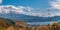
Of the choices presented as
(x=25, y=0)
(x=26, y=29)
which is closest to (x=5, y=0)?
(x=25, y=0)

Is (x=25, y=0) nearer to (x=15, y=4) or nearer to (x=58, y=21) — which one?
(x=15, y=4)

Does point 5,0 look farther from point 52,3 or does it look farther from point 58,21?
point 58,21

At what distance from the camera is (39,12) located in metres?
4.59

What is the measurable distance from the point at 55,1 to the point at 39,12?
0.58 meters

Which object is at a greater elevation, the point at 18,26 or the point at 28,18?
the point at 28,18

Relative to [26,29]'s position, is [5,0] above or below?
above

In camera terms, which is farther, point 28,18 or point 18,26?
point 28,18

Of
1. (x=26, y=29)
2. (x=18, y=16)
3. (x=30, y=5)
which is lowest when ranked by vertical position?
(x=26, y=29)

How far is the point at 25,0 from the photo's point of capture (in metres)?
4.58

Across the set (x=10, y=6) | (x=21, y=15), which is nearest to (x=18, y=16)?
(x=21, y=15)

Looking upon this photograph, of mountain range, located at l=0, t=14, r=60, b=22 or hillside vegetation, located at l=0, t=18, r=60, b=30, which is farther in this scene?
mountain range, located at l=0, t=14, r=60, b=22

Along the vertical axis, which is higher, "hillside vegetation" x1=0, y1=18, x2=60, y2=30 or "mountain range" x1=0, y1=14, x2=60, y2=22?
"mountain range" x1=0, y1=14, x2=60, y2=22

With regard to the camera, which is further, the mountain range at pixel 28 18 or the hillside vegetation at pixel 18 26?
the mountain range at pixel 28 18

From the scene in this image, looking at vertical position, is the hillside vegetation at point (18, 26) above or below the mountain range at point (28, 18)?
below
